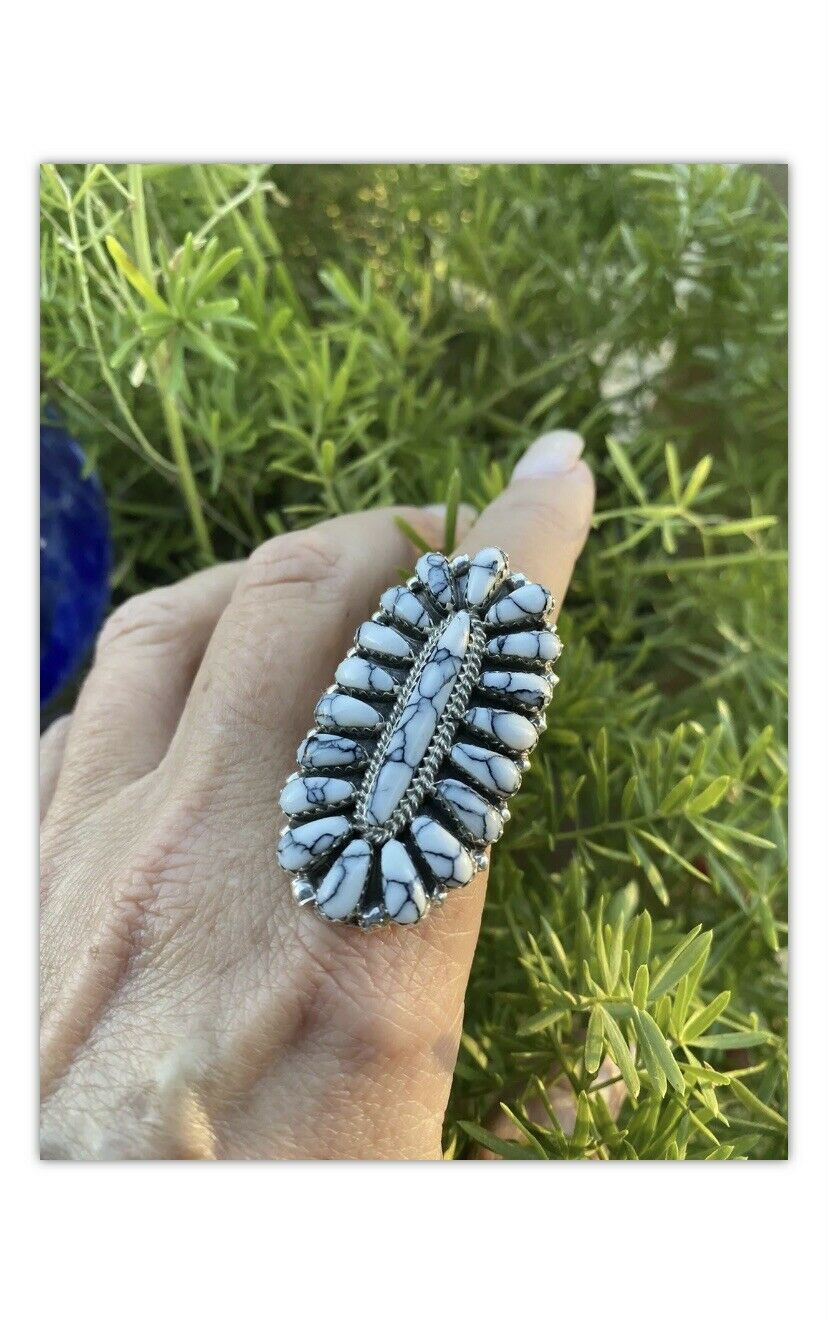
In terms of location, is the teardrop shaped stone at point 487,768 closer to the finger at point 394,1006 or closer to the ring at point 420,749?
the ring at point 420,749

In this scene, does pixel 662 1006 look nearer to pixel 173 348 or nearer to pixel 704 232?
pixel 173 348

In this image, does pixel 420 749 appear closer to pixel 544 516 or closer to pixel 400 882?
pixel 400 882

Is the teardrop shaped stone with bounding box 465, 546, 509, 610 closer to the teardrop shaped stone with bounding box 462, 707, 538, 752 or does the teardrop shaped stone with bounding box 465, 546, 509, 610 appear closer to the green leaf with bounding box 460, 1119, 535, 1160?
the teardrop shaped stone with bounding box 462, 707, 538, 752

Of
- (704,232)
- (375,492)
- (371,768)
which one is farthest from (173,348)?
(704,232)

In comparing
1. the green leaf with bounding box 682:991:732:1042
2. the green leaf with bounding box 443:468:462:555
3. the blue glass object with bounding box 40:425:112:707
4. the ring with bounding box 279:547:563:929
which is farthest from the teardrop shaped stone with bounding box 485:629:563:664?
the blue glass object with bounding box 40:425:112:707

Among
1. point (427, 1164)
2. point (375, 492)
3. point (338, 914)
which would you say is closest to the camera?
point (338, 914)

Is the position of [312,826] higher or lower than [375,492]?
lower

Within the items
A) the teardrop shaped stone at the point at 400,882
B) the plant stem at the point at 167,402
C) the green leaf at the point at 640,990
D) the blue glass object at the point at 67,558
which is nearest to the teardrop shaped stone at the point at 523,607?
the teardrop shaped stone at the point at 400,882
